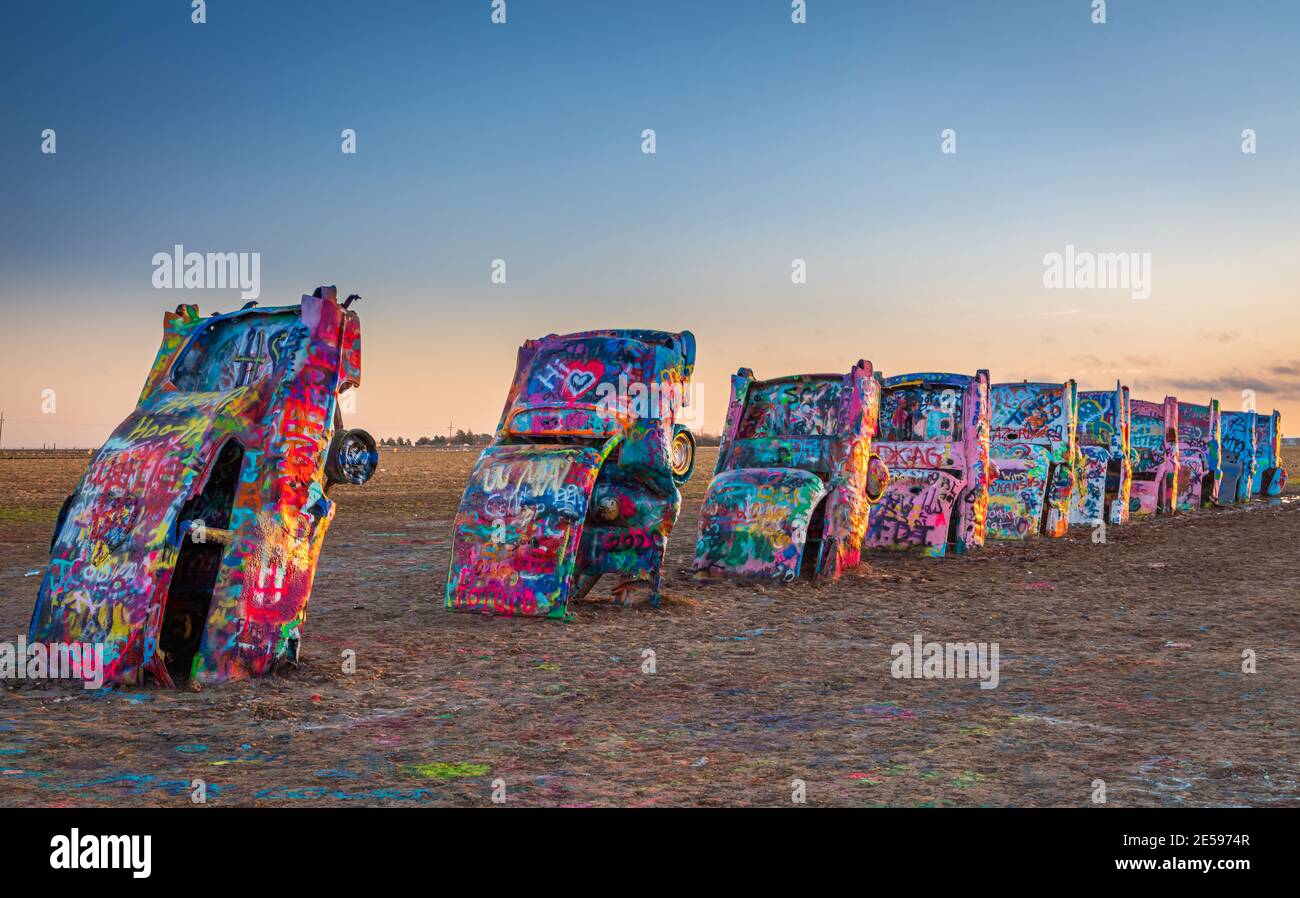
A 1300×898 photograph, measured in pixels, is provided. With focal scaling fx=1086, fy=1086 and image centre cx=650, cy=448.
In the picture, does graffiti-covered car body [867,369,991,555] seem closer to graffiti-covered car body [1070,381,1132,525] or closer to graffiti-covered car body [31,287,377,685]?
graffiti-covered car body [1070,381,1132,525]

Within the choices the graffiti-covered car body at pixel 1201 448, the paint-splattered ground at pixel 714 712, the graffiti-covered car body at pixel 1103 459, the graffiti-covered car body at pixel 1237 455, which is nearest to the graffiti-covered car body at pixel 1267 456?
the graffiti-covered car body at pixel 1237 455

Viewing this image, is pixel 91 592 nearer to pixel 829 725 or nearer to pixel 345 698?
pixel 345 698

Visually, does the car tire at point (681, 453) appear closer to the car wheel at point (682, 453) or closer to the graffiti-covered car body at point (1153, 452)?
the car wheel at point (682, 453)

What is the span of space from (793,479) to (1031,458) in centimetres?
775

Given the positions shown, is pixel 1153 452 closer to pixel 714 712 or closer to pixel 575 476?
pixel 575 476

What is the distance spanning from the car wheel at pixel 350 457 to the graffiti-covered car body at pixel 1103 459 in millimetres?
16099

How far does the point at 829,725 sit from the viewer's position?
6023 millimetres

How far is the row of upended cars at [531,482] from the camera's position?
6719mm

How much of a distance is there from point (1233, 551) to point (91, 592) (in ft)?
51.7

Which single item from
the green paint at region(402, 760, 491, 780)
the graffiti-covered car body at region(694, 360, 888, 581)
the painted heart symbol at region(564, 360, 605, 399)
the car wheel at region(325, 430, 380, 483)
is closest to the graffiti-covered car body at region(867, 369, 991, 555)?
the graffiti-covered car body at region(694, 360, 888, 581)

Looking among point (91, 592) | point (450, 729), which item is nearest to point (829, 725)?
point (450, 729)

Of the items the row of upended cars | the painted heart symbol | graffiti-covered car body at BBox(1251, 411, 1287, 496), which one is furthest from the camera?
graffiti-covered car body at BBox(1251, 411, 1287, 496)

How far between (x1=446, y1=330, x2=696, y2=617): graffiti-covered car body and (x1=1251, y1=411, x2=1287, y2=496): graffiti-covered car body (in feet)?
89.1

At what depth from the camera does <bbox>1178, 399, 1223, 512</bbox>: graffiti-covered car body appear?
26.9 meters
